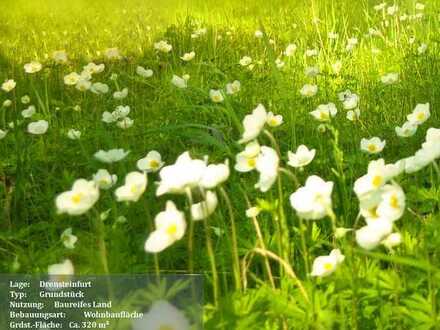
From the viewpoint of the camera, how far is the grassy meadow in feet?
3.90

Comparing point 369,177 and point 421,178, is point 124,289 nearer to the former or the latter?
point 369,177

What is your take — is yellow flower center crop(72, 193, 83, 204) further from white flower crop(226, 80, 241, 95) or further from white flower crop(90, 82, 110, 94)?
white flower crop(226, 80, 241, 95)

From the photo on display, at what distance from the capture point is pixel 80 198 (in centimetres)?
122

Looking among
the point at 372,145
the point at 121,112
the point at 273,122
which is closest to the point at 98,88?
the point at 121,112

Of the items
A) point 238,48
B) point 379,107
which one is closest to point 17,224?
point 379,107

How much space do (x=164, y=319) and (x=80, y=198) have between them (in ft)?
0.99

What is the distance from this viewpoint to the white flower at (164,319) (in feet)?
3.42

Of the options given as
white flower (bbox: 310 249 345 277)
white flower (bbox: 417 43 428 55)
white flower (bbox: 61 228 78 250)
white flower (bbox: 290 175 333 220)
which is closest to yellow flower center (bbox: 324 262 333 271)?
white flower (bbox: 310 249 345 277)

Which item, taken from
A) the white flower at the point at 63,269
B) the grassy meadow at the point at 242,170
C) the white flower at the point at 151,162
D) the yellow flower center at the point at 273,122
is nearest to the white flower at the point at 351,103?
the grassy meadow at the point at 242,170

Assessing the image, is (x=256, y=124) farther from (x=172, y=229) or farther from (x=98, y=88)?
(x=98, y=88)

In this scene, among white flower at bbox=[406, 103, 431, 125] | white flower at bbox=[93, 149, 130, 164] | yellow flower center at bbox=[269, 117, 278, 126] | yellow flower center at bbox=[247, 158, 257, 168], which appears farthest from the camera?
yellow flower center at bbox=[269, 117, 278, 126]

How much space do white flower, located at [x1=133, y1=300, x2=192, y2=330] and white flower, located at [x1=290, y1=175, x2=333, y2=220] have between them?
0.96 feet

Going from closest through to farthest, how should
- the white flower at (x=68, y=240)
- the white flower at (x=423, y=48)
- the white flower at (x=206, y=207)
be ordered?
the white flower at (x=206, y=207)
the white flower at (x=68, y=240)
the white flower at (x=423, y=48)

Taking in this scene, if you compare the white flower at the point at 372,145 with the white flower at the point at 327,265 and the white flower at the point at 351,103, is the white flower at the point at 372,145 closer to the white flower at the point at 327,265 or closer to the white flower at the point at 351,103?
the white flower at the point at 351,103
